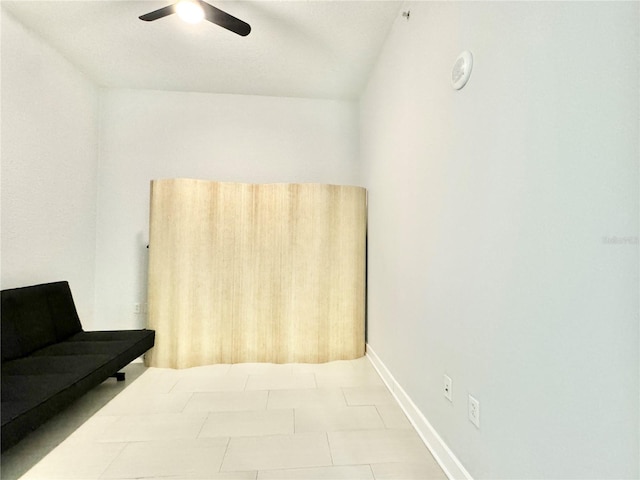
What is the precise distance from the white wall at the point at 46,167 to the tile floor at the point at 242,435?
129cm

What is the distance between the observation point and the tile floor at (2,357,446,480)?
1436 millimetres

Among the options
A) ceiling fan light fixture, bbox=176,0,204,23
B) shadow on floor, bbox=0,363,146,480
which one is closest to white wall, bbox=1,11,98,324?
shadow on floor, bbox=0,363,146,480

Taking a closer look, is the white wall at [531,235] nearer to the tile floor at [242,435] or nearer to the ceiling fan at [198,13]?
the tile floor at [242,435]

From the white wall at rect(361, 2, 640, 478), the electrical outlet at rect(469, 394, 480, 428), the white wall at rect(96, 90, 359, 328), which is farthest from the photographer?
the white wall at rect(96, 90, 359, 328)

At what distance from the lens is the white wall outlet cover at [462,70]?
4.23 feet

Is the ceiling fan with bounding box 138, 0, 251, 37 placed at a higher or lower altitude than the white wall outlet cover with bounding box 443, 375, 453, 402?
higher

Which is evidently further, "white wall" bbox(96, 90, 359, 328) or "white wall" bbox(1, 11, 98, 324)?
"white wall" bbox(96, 90, 359, 328)

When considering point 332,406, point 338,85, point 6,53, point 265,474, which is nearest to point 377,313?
point 332,406

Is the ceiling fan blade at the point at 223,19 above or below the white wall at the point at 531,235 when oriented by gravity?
above

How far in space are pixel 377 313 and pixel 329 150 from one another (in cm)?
195

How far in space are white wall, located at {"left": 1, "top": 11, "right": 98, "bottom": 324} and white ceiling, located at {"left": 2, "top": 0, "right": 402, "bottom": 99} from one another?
0.78 feet

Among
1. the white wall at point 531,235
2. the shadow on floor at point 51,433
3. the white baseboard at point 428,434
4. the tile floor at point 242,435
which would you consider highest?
the white wall at point 531,235

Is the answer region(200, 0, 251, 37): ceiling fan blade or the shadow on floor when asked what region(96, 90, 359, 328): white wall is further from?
region(200, 0, 251, 37): ceiling fan blade

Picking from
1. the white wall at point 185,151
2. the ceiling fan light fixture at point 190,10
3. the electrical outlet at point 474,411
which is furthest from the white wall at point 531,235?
the white wall at point 185,151
